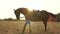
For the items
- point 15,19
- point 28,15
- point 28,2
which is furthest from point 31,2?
point 15,19

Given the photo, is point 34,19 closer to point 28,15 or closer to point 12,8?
point 28,15

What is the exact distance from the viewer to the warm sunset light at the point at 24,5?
5.74 ft

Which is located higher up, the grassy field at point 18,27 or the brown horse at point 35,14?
the brown horse at point 35,14

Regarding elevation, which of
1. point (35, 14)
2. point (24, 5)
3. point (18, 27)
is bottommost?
point (18, 27)

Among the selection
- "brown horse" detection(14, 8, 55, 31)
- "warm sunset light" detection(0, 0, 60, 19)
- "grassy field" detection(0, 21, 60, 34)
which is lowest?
"grassy field" detection(0, 21, 60, 34)

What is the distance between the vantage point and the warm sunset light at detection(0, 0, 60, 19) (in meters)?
1.75

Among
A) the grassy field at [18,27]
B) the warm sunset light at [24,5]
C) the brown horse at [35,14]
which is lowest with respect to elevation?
the grassy field at [18,27]

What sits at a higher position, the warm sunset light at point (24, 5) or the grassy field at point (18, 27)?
the warm sunset light at point (24, 5)

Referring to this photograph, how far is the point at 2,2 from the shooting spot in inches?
69.9

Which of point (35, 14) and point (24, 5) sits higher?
point (24, 5)

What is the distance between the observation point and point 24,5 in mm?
1763

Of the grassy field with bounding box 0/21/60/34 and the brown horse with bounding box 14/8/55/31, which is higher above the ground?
the brown horse with bounding box 14/8/55/31

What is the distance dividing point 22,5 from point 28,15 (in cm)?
13

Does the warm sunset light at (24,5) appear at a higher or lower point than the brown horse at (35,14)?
higher
